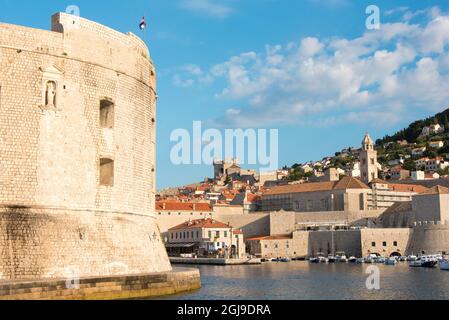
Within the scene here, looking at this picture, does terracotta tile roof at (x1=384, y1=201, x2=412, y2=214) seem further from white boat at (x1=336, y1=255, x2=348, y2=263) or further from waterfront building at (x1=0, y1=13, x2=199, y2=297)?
waterfront building at (x1=0, y1=13, x2=199, y2=297)

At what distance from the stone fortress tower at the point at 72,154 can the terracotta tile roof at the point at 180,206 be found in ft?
178

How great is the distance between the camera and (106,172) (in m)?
18.9

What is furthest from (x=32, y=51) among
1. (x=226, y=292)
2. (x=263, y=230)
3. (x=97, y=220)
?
(x=263, y=230)

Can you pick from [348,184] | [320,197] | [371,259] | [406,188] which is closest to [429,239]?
[371,259]

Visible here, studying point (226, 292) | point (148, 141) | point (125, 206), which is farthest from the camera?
point (226, 292)

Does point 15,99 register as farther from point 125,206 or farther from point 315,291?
point 315,291

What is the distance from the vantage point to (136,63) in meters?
20.0

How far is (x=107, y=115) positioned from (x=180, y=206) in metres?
57.5

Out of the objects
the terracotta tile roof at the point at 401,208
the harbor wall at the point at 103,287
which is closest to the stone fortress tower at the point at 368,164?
the terracotta tile roof at the point at 401,208

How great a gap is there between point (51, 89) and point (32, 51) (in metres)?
1.08

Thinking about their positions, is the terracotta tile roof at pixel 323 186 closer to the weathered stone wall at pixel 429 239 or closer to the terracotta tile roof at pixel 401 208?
the terracotta tile roof at pixel 401 208

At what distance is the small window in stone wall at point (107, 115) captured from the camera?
742 inches

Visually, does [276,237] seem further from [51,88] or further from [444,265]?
[51,88]

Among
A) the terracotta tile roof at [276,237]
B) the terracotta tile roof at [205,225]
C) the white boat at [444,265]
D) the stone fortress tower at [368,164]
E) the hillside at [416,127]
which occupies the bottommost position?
the white boat at [444,265]
